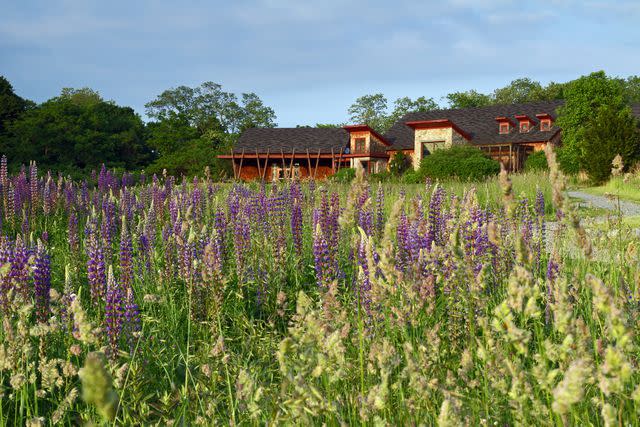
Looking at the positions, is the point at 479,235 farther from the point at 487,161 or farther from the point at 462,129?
the point at 462,129

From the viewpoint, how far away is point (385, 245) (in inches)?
88.0

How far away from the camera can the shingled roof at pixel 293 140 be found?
173 feet

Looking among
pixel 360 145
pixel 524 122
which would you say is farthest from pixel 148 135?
pixel 524 122

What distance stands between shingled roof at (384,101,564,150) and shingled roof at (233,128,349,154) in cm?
518

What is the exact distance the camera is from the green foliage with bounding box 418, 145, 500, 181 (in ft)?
101

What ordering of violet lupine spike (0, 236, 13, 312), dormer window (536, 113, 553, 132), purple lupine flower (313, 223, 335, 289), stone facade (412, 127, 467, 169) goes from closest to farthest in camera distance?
violet lupine spike (0, 236, 13, 312) < purple lupine flower (313, 223, 335, 289) < stone facade (412, 127, 467, 169) < dormer window (536, 113, 553, 132)

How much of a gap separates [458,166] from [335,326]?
29.4 meters

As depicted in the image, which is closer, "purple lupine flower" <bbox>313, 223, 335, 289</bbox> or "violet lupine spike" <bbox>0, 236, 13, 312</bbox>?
"violet lupine spike" <bbox>0, 236, 13, 312</bbox>

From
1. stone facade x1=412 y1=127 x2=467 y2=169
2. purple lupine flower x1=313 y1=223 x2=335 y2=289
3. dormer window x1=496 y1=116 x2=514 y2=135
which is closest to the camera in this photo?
purple lupine flower x1=313 y1=223 x2=335 y2=289

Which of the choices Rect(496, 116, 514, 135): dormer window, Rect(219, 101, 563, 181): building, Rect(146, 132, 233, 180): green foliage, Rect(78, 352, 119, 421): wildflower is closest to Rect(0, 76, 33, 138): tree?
Rect(146, 132, 233, 180): green foliage

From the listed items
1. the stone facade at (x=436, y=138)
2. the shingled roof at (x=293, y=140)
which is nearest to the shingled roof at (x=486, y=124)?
the stone facade at (x=436, y=138)

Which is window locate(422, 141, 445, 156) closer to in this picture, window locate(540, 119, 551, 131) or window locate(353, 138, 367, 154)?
window locate(353, 138, 367, 154)

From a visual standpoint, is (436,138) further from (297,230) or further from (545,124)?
(297,230)

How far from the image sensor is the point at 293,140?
2151 inches
